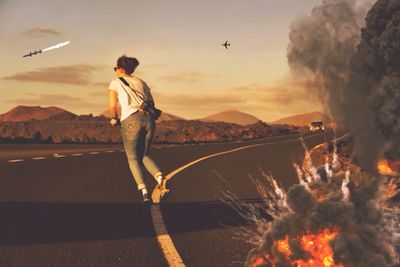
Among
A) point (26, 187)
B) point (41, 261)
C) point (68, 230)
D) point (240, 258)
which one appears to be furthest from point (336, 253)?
point (26, 187)

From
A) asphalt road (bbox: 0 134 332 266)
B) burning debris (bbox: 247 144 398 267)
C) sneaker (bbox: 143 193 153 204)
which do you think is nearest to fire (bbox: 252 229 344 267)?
burning debris (bbox: 247 144 398 267)

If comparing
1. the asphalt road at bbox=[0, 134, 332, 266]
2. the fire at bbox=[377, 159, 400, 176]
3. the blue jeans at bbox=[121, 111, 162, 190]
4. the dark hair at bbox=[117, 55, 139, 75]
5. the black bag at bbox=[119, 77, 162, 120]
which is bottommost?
the asphalt road at bbox=[0, 134, 332, 266]

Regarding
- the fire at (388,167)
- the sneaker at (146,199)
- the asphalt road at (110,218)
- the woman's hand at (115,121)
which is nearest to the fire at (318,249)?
the asphalt road at (110,218)

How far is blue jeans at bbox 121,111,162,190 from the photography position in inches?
413

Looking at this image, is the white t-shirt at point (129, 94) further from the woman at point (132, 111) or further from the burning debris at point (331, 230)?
the burning debris at point (331, 230)

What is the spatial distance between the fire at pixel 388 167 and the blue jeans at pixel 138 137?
377 centimetres

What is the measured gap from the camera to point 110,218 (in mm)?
9438

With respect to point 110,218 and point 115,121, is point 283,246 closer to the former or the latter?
point 110,218

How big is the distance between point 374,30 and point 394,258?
3.51 m

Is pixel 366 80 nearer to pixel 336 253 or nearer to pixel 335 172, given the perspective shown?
pixel 335 172

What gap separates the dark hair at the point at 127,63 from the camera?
10.6m

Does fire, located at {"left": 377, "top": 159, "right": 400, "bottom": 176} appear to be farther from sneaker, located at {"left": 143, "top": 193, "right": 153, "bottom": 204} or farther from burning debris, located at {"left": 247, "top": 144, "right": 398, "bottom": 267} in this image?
sneaker, located at {"left": 143, "top": 193, "right": 153, "bottom": 204}

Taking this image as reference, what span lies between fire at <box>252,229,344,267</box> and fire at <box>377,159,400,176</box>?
304 cm

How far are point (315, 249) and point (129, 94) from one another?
593 cm
